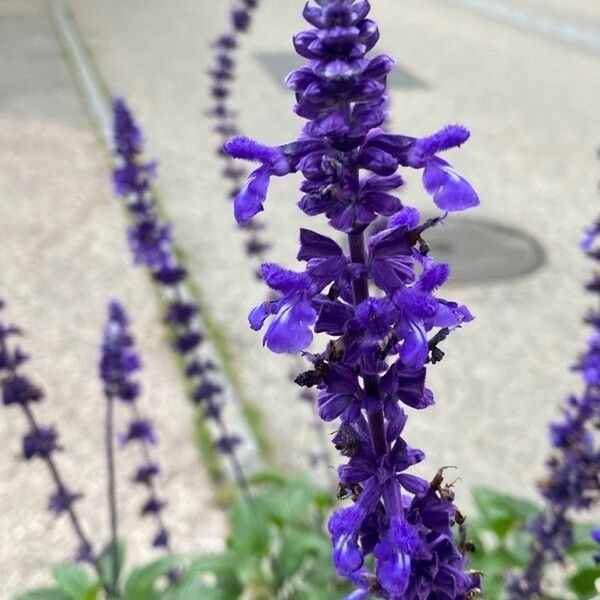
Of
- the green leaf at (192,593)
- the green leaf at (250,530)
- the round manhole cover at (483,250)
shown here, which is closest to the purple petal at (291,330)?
the green leaf at (192,593)

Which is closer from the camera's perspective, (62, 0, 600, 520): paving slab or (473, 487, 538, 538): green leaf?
(473, 487, 538, 538): green leaf

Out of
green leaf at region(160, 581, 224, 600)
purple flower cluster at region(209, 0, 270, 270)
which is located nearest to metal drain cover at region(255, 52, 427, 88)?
purple flower cluster at region(209, 0, 270, 270)

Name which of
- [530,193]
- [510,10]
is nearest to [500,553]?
[530,193]

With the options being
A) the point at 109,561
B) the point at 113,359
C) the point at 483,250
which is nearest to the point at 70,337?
the point at 109,561

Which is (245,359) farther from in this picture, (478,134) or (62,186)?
(478,134)

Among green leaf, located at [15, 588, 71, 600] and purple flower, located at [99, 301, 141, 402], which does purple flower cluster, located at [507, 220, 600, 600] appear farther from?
green leaf, located at [15, 588, 71, 600]

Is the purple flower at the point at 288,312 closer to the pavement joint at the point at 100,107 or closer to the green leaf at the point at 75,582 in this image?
the green leaf at the point at 75,582

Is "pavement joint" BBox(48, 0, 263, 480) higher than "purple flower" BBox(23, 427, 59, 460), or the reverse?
"purple flower" BBox(23, 427, 59, 460)
